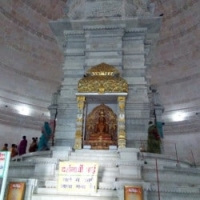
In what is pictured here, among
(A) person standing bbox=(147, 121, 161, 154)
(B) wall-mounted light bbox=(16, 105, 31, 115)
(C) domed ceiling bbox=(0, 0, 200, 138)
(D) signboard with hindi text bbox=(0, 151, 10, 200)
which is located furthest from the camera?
(B) wall-mounted light bbox=(16, 105, 31, 115)

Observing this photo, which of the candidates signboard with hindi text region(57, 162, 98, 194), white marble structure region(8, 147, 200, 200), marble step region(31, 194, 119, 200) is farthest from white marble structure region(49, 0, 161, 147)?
marble step region(31, 194, 119, 200)

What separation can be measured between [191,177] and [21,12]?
18.3 meters

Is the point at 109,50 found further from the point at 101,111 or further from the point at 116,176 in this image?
the point at 116,176

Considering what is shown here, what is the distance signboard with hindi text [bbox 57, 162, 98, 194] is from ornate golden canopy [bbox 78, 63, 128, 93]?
477 centimetres

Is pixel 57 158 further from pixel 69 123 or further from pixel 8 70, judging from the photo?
pixel 8 70

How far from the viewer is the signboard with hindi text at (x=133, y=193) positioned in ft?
17.0

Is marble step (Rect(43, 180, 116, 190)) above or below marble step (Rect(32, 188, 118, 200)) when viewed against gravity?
above

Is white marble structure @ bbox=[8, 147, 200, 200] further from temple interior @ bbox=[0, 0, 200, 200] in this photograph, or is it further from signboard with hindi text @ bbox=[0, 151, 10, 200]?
signboard with hindi text @ bbox=[0, 151, 10, 200]

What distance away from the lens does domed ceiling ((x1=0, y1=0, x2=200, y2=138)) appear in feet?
60.1

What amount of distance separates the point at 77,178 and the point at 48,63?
16622 mm

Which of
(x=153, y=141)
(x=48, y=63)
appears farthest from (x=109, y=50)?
(x=48, y=63)

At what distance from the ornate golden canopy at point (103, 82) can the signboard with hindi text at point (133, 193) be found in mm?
5406

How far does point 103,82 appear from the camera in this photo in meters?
10.4

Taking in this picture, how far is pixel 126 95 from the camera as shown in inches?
405
